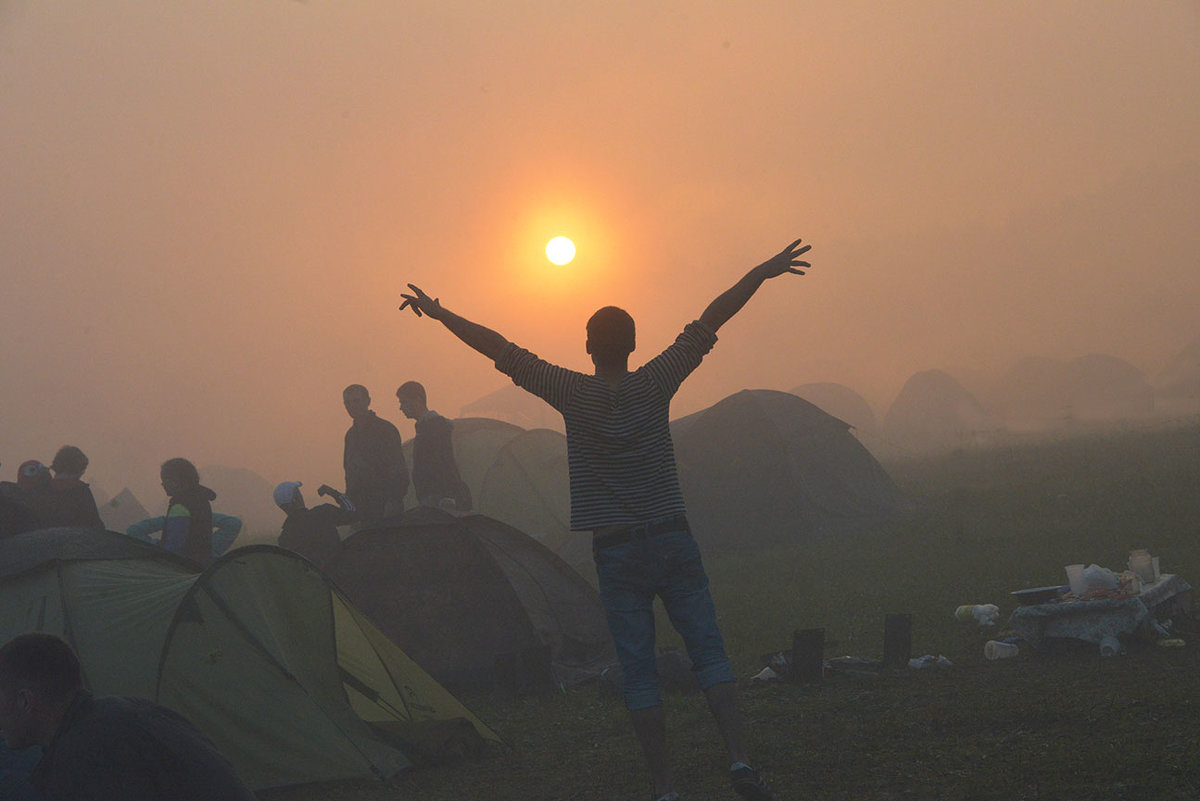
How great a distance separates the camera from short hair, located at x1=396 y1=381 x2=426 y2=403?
12898 millimetres

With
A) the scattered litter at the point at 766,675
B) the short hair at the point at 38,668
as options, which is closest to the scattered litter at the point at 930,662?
the scattered litter at the point at 766,675

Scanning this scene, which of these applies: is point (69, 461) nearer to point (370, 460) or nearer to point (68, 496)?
point (68, 496)

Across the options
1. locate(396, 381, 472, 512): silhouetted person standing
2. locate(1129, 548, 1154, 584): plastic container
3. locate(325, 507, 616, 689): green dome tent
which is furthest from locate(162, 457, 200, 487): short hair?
locate(1129, 548, 1154, 584): plastic container

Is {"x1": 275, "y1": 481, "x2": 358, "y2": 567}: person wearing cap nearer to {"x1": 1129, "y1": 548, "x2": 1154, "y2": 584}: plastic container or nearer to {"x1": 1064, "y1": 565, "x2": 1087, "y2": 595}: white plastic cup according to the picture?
{"x1": 1064, "y1": 565, "x2": 1087, "y2": 595}: white plastic cup

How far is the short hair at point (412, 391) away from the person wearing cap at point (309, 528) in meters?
2.02

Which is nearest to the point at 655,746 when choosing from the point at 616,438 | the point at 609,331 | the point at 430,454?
the point at 616,438

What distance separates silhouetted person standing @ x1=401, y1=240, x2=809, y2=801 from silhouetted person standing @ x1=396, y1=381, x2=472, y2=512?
7763 millimetres

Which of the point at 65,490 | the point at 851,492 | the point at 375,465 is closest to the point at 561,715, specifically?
the point at 375,465

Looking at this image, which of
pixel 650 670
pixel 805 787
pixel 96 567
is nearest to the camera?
pixel 650 670

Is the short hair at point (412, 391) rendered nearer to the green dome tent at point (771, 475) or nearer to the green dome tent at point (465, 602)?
the green dome tent at point (465, 602)

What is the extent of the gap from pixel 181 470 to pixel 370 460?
230 cm

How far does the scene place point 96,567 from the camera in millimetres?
7559

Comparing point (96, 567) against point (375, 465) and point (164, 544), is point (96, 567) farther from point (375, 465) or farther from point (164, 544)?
point (375, 465)

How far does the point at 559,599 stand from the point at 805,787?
528 centimetres
